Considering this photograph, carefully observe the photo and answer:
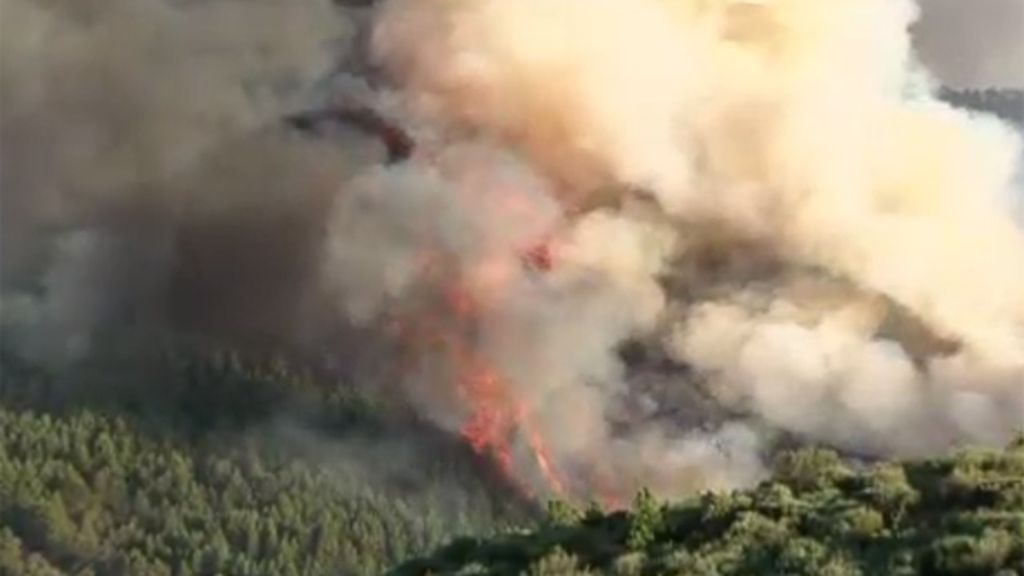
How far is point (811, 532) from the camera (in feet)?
118

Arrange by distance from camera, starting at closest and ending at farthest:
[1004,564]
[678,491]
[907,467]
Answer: [1004,564] → [907,467] → [678,491]

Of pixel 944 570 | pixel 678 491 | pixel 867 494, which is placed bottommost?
pixel 944 570

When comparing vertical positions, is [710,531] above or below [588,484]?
below

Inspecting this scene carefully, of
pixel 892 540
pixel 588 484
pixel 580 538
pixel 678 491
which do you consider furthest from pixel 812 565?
pixel 588 484

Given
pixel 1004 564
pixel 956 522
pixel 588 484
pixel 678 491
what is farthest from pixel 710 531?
pixel 588 484

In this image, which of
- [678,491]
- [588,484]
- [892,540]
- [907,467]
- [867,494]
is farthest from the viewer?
[588,484]

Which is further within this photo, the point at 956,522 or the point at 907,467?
the point at 907,467

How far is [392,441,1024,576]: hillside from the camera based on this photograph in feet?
107

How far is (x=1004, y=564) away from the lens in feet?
103

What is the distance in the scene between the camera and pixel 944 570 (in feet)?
104

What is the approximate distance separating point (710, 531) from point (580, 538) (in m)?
3.29

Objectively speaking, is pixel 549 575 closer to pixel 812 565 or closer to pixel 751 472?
pixel 812 565

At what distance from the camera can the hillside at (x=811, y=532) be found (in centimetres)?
3266

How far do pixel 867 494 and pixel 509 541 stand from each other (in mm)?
8401
